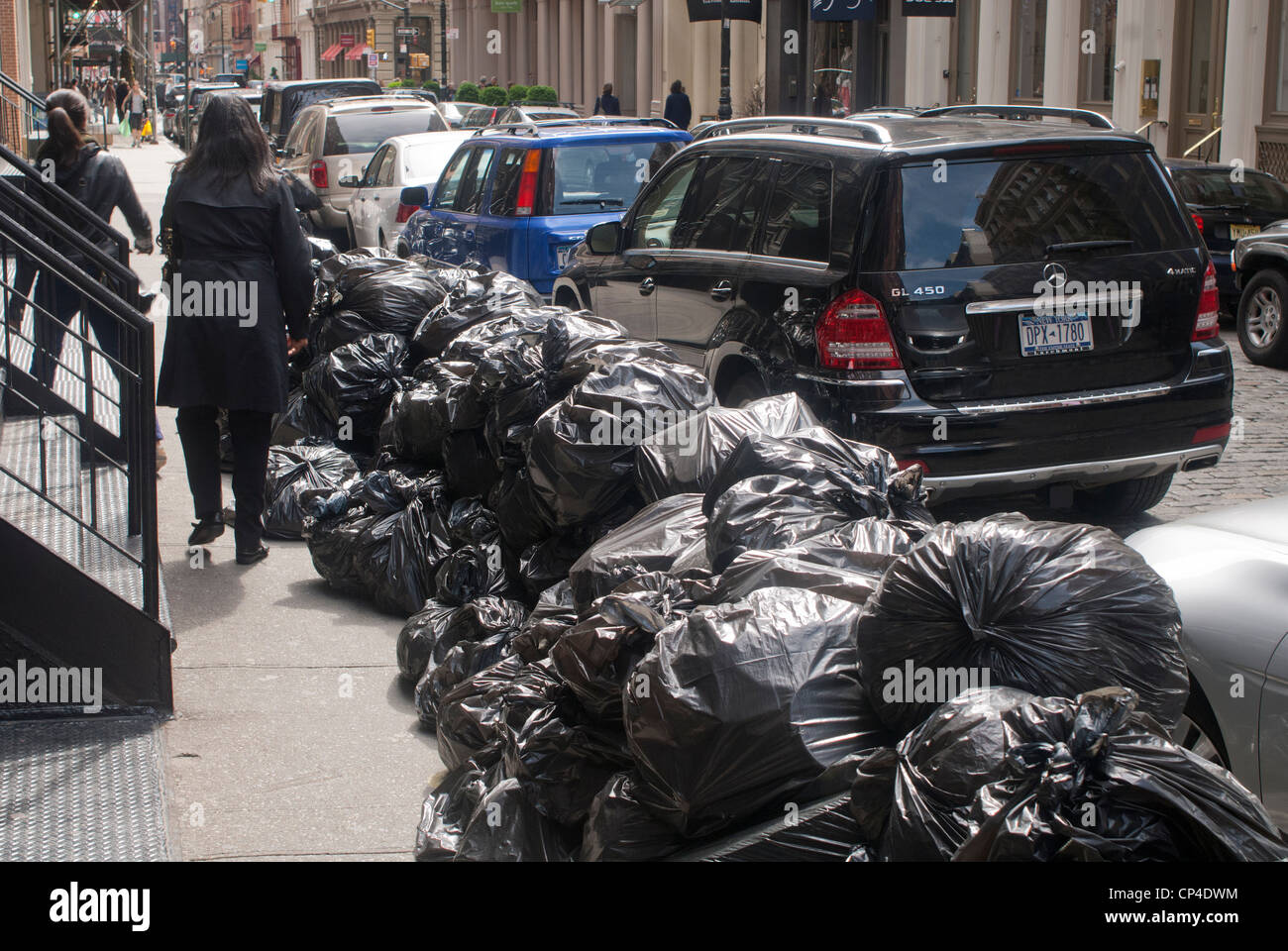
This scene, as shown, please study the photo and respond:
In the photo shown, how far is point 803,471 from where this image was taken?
4027 millimetres

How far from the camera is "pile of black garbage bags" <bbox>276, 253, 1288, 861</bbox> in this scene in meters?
2.41

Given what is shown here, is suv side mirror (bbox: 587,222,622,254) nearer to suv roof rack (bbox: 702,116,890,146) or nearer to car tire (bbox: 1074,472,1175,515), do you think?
suv roof rack (bbox: 702,116,890,146)

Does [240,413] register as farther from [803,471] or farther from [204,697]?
[803,471]

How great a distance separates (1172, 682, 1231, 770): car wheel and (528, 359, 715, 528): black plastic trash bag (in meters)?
1.95

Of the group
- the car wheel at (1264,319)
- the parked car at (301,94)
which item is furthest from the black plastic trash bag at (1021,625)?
the parked car at (301,94)

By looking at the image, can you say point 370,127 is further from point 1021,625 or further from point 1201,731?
point 1021,625

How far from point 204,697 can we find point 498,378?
66.7 inches

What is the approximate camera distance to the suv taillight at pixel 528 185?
10617 mm

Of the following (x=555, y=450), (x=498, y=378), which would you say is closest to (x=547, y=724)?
(x=555, y=450)

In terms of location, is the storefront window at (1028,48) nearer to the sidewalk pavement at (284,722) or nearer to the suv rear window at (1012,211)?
the suv rear window at (1012,211)

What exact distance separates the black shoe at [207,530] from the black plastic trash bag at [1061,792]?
165 inches

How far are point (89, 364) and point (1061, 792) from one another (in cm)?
Result: 432

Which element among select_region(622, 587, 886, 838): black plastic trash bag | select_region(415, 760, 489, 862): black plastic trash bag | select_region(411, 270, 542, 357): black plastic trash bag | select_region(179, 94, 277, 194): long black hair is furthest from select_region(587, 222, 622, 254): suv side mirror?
select_region(622, 587, 886, 838): black plastic trash bag

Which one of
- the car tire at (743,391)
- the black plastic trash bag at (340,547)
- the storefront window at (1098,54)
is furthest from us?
the storefront window at (1098,54)
